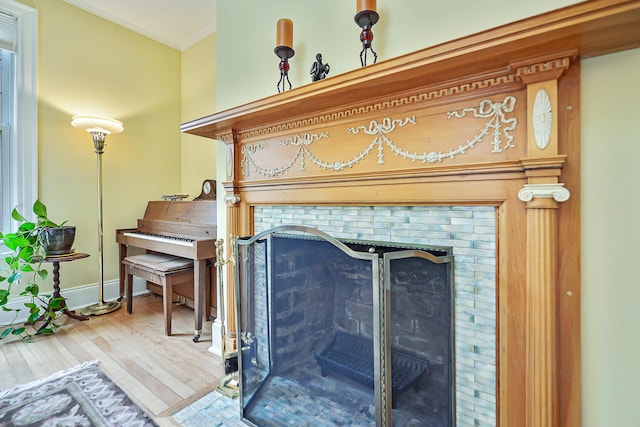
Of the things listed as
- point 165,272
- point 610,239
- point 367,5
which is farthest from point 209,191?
point 610,239

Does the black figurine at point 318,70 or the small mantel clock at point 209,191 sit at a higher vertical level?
the black figurine at point 318,70

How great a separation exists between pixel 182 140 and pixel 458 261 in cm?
371

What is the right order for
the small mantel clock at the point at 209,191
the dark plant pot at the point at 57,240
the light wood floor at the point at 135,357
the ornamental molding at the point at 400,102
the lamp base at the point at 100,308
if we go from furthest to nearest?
the small mantel clock at the point at 209,191, the lamp base at the point at 100,308, the dark plant pot at the point at 57,240, the light wood floor at the point at 135,357, the ornamental molding at the point at 400,102

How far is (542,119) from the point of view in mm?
939

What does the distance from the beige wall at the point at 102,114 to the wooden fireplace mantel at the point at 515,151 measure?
2.87 m

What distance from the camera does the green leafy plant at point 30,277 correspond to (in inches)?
88.0

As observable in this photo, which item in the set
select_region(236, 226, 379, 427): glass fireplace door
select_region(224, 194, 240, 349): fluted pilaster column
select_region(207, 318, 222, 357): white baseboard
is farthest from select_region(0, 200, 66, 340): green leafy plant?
select_region(236, 226, 379, 427): glass fireplace door

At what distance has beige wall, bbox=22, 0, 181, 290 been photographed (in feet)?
9.02

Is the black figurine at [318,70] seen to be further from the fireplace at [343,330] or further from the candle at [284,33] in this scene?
the fireplace at [343,330]

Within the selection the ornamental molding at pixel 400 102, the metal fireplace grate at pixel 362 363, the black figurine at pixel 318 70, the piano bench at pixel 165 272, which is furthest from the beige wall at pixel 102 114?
the metal fireplace grate at pixel 362 363

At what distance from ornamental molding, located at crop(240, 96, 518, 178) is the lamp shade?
1.85 meters

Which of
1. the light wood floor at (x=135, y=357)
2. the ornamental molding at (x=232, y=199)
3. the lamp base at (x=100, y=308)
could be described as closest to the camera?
the light wood floor at (x=135, y=357)

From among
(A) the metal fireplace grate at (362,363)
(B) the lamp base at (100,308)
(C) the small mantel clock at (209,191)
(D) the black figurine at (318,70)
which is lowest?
(B) the lamp base at (100,308)

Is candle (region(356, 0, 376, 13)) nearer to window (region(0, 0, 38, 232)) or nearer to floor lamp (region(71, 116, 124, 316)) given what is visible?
floor lamp (region(71, 116, 124, 316))
